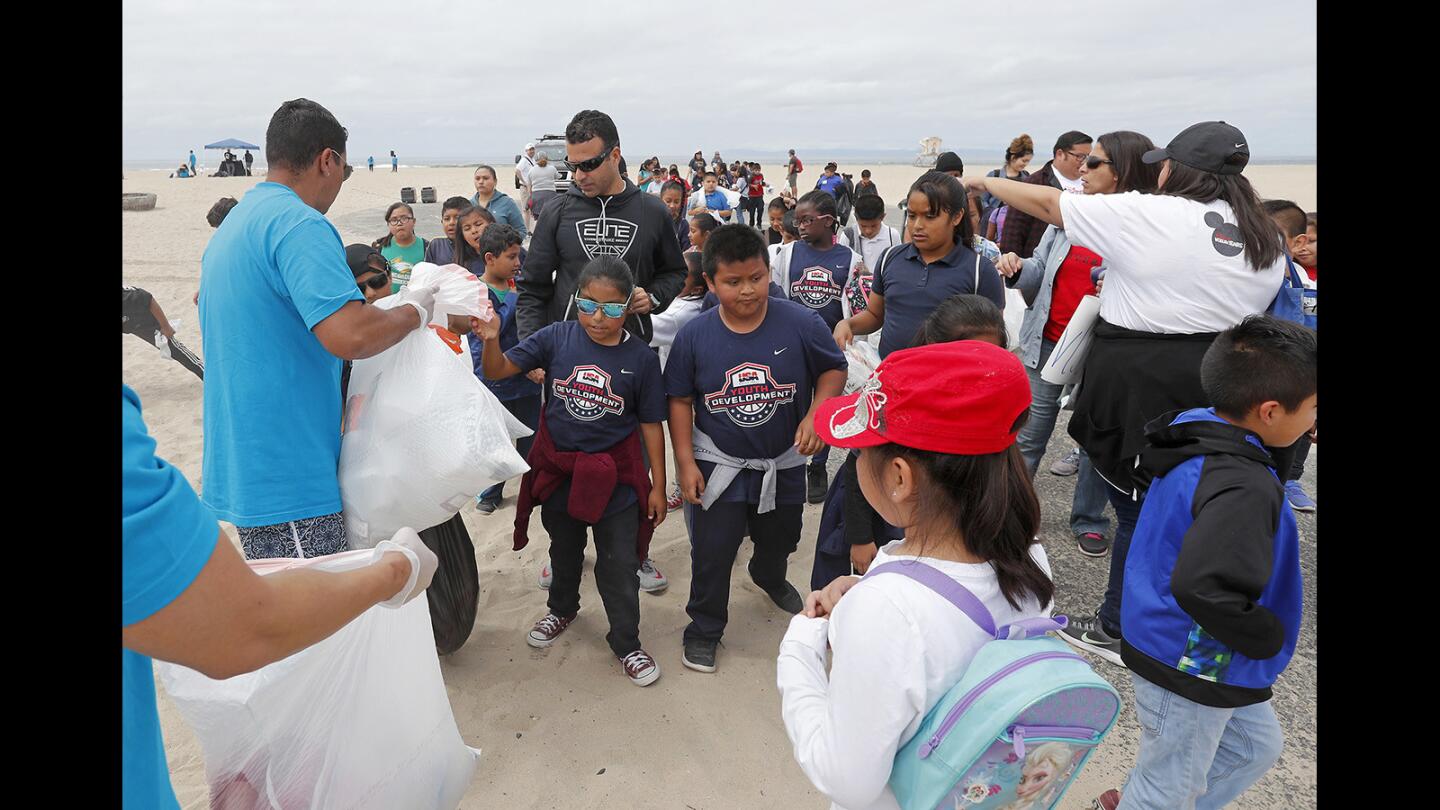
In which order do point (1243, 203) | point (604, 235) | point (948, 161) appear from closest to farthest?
point (1243, 203)
point (604, 235)
point (948, 161)

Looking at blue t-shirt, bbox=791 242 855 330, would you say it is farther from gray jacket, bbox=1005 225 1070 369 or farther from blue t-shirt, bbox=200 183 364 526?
blue t-shirt, bbox=200 183 364 526

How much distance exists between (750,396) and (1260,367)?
1.71m

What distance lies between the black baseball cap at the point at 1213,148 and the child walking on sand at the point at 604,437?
81.6 inches

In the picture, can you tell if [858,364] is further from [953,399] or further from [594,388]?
[953,399]

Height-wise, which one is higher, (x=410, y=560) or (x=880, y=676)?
(x=410, y=560)

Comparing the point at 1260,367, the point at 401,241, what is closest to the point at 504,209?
the point at 401,241

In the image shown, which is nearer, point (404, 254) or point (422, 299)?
point (422, 299)

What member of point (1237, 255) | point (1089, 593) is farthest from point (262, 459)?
point (1089, 593)

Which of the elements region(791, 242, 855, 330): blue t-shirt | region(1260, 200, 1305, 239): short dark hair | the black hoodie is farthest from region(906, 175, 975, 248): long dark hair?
region(1260, 200, 1305, 239): short dark hair

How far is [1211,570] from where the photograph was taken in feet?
5.50

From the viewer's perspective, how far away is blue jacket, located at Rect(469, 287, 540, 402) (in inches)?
167

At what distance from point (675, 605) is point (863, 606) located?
2.59 metres

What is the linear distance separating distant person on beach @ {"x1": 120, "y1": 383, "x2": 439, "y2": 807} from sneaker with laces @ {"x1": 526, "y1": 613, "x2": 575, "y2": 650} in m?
2.24

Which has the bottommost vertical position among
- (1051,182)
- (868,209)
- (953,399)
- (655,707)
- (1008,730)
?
(655,707)
